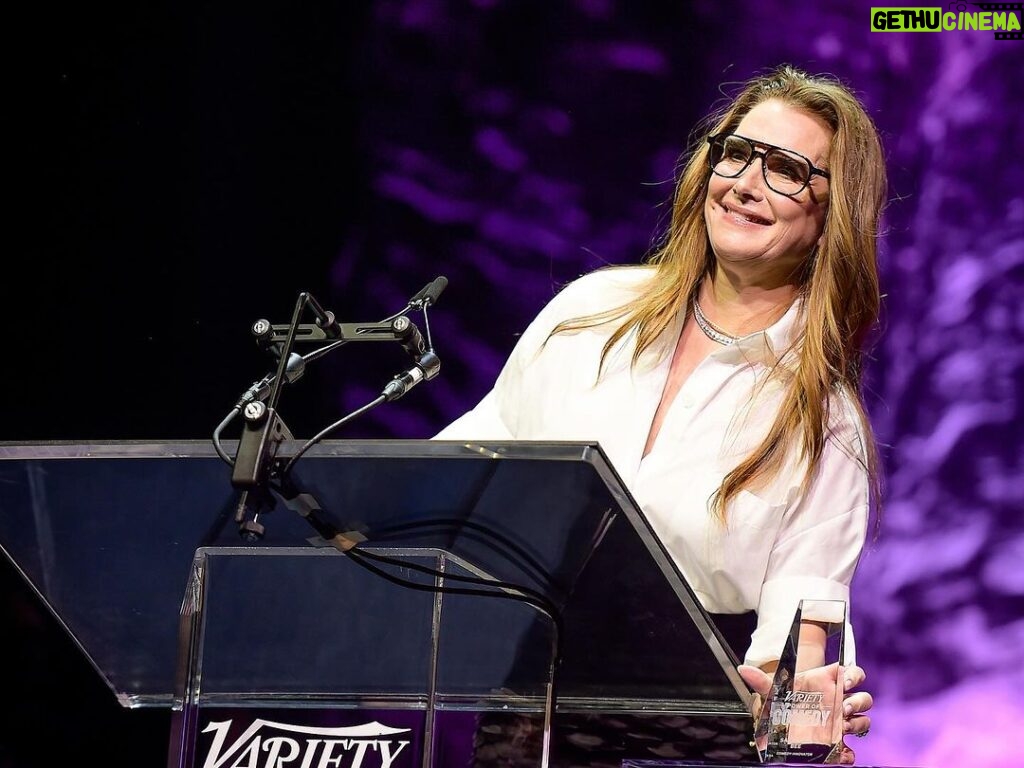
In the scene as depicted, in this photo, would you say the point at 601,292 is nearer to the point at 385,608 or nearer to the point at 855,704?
the point at 855,704

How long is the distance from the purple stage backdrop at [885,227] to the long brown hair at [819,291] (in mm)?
600

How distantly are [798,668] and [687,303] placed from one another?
99cm

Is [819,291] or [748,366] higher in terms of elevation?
[819,291]

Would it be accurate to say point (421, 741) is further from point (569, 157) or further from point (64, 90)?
point (64, 90)

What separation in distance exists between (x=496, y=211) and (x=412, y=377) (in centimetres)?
167

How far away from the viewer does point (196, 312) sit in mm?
2855

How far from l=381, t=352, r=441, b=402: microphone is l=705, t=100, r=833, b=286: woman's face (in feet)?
2.73

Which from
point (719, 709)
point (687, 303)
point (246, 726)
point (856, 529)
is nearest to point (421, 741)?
point (246, 726)

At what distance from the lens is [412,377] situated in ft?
4.14

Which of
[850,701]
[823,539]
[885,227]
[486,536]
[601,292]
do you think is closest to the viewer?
[486,536]

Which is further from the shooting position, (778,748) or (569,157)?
(569,157)

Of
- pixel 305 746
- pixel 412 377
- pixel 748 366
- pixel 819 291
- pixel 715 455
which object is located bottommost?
pixel 305 746

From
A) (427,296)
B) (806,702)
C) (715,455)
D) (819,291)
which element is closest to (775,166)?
(819,291)

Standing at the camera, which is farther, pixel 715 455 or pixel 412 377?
pixel 715 455
